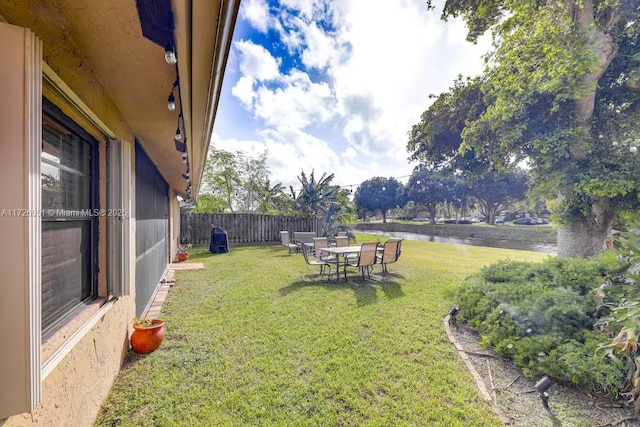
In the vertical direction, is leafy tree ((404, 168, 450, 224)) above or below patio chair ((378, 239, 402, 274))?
above

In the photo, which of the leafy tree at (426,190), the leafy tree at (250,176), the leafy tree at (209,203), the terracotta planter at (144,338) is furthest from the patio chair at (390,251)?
the leafy tree at (426,190)

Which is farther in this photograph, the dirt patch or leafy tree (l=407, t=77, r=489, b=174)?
leafy tree (l=407, t=77, r=489, b=174)

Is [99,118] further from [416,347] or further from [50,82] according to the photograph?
[416,347]

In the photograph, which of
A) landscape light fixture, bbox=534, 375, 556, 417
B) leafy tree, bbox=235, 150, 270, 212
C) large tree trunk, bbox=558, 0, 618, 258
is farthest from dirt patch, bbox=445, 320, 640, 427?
leafy tree, bbox=235, 150, 270, 212

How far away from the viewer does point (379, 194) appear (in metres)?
46.0

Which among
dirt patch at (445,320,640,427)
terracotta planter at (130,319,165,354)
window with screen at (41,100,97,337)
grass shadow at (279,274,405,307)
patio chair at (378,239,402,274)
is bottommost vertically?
dirt patch at (445,320,640,427)

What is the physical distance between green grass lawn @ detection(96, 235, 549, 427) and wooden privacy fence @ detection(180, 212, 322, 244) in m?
9.17

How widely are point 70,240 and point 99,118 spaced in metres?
0.99

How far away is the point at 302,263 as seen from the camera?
894 cm

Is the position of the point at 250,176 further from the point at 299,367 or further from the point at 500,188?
the point at 500,188

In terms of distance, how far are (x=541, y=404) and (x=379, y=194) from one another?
44649mm

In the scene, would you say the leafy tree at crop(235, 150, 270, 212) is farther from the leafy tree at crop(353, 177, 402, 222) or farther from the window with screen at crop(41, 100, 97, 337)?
the leafy tree at crop(353, 177, 402, 222)

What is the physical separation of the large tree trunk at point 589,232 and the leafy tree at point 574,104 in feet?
Answer: 0.06

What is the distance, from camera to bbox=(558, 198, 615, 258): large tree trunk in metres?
6.41
